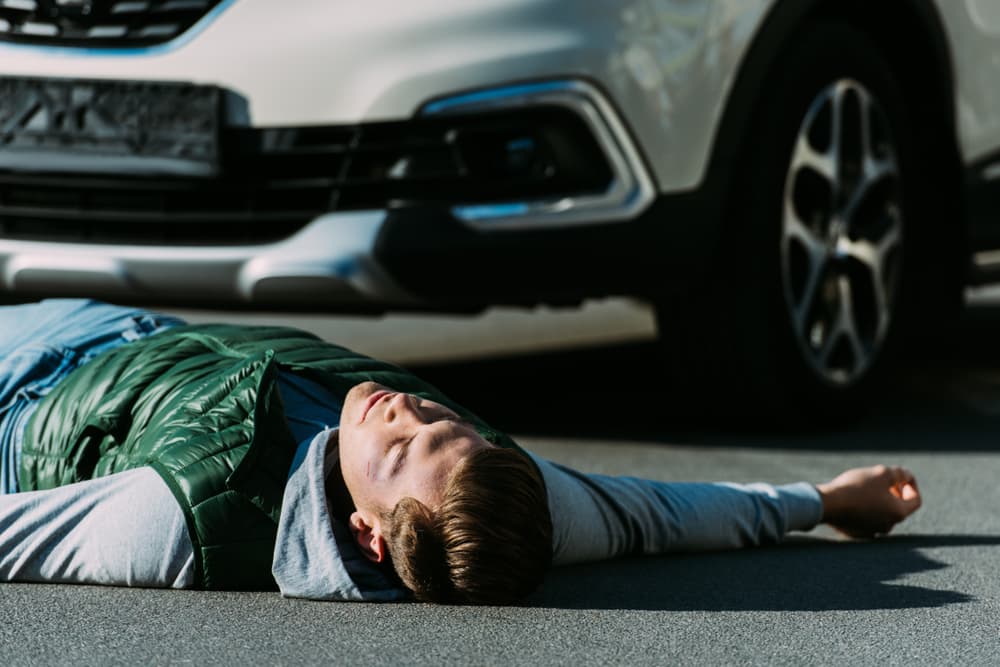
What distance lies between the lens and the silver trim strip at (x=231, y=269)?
4.51m

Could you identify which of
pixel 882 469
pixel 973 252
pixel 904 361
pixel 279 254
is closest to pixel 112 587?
pixel 279 254

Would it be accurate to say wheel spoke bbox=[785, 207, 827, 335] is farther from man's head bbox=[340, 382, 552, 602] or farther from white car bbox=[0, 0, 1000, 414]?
man's head bbox=[340, 382, 552, 602]

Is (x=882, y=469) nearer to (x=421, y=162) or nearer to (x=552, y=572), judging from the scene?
(x=552, y=572)

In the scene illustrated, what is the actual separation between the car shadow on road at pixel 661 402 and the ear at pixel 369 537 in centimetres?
188

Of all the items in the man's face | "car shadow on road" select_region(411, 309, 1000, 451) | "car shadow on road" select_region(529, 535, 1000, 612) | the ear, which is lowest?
"car shadow on road" select_region(411, 309, 1000, 451)

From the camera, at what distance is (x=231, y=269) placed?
4.61 m

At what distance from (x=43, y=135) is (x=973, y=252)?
8.96 ft

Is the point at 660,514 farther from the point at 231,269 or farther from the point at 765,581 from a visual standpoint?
the point at 231,269

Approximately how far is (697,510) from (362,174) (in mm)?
1272

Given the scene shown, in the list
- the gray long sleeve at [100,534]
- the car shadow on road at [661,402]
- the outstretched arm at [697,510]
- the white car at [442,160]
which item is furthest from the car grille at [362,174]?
the gray long sleeve at [100,534]

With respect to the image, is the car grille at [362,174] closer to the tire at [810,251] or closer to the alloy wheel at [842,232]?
the tire at [810,251]

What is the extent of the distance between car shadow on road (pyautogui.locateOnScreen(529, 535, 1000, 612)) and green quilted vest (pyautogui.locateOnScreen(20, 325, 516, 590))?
0.33 metres

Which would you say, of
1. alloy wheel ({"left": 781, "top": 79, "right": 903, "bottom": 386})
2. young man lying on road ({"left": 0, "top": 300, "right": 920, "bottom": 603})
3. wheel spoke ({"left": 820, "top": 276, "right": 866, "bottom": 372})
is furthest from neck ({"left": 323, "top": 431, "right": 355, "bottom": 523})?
wheel spoke ({"left": 820, "top": 276, "right": 866, "bottom": 372})

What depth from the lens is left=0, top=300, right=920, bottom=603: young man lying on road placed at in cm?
322
